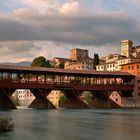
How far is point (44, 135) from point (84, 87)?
59.4 m

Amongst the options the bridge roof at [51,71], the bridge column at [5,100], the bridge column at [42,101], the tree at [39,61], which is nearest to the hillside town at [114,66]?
the bridge roof at [51,71]

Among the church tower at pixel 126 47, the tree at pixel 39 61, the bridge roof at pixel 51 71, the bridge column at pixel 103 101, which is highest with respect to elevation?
the church tower at pixel 126 47

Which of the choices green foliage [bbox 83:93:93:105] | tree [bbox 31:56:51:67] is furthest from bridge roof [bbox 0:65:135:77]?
tree [bbox 31:56:51:67]

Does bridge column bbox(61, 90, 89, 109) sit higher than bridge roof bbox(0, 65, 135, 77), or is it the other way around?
bridge roof bbox(0, 65, 135, 77)

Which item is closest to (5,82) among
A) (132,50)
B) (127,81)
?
(127,81)

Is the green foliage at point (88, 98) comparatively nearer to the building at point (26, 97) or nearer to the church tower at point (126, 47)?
the building at point (26, 97)

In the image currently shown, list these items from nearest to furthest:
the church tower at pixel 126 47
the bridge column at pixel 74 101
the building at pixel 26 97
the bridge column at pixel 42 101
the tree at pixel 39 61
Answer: the bridge column at pixel 42 101, the bridge column at pixel 74 101, the building at pixel 26 97, the tree at pixel 39 61, the church tower at pixel 126 47

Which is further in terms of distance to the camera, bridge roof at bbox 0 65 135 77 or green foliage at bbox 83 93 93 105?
green foliage at bbox 83 93 93 105

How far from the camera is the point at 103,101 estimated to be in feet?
305

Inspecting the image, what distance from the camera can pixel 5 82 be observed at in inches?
3046

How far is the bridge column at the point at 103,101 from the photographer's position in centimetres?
9219

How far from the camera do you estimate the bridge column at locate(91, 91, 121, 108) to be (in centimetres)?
9219

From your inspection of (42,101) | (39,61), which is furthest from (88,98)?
(39,61)

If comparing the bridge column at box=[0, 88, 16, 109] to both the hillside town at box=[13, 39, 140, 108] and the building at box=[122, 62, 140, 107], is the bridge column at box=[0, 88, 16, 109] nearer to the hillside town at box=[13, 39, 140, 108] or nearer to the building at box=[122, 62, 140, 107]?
the hillside town at box=[13, 39, 140, 108]
